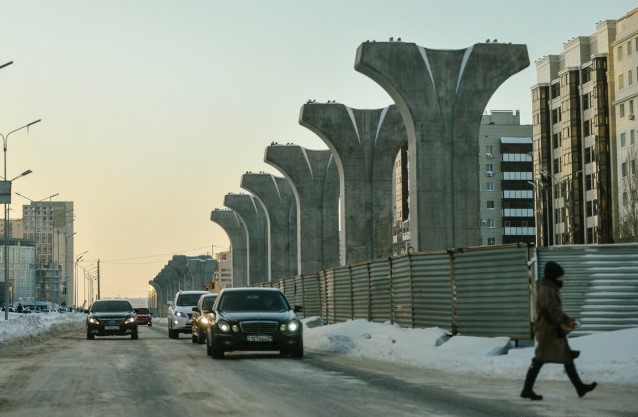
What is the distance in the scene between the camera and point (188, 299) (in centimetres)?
4444

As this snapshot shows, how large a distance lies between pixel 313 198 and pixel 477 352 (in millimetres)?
42229

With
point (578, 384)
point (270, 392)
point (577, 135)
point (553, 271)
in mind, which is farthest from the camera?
point (577, 135)

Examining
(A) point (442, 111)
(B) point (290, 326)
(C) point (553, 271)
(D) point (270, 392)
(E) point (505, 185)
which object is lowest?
(D) point (270, 392)

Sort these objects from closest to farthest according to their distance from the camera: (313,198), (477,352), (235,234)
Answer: (477,352)
(313,198)
(235,234)

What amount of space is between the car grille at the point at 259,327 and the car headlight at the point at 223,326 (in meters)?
0.30

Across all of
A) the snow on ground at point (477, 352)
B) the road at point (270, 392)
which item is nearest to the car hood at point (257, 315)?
the snow on ground at point (477, 352)

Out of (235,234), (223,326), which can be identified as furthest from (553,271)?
(235,234)

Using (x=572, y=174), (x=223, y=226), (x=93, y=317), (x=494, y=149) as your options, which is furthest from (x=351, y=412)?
(x=494, y=149)

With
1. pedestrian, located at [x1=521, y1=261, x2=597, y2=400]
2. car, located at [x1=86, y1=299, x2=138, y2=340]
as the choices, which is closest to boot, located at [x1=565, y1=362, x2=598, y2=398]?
pedestrian, located at [x1=521, y1=261, x2=597, y2=400]

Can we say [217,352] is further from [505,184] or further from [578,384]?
[505,184]

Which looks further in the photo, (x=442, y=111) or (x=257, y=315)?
(x=442, y=111)

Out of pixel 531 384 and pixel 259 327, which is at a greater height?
pixel 259 327

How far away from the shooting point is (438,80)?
36.9 m

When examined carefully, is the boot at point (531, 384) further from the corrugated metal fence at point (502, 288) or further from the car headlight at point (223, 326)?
the car headlight at point (223, 326)
